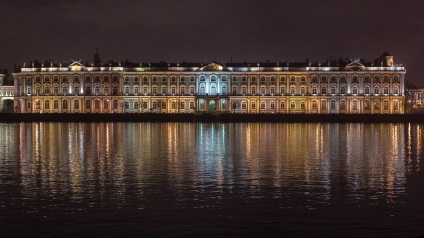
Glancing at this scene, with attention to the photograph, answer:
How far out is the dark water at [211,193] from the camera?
60.5ft

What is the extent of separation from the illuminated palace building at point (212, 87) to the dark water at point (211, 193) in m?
82.7

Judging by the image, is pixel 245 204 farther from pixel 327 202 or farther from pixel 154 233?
pixel 154 233

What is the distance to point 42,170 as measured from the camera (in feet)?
97.8

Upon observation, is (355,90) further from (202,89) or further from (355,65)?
(202,89)

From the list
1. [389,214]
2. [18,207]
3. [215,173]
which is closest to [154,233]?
[18,207]

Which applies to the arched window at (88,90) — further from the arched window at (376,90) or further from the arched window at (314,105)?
the arched window at (376,90)

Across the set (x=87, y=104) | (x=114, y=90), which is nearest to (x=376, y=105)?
(x=114, y=90)

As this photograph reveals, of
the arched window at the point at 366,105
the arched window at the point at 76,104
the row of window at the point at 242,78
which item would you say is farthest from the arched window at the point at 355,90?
the arched window at the point at 76,104

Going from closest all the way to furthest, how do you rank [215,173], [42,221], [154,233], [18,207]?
[154,233] < [42,221] < [18,207] < [215,173]

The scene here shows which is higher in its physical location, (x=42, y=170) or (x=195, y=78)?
(x=195, y=78)

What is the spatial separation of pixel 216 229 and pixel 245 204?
3298 mm

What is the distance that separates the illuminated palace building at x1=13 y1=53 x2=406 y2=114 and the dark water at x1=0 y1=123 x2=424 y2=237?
82750 millimetres

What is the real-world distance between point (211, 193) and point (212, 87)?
3933 inches

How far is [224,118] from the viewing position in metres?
101
